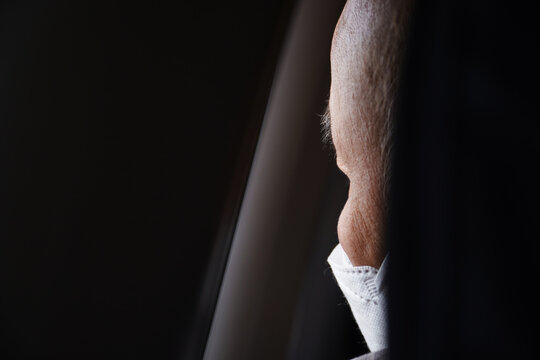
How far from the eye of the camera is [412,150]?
19 centimetres

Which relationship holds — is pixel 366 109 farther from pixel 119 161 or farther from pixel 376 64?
pixel 119 161

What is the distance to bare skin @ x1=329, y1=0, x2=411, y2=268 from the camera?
9.0 inches

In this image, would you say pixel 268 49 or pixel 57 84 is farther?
pixel 268 49

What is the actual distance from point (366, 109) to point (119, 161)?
526 mm

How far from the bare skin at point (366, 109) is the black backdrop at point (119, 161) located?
46cm

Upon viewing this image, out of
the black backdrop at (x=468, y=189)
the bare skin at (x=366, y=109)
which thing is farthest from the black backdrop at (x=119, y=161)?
the black backdrop at (x=468, y=189)

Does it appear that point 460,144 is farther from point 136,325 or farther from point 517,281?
point 136,325

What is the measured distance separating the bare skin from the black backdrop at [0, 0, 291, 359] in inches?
18.0

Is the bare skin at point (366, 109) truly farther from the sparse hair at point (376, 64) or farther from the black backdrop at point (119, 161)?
the black backdrop at point (119, 161)

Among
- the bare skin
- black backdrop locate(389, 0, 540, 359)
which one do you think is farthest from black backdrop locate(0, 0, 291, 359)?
black backdrop locate(389, 0, 540, 359)

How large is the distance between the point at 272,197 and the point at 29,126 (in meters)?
0.40

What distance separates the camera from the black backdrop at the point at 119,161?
1.82 feet

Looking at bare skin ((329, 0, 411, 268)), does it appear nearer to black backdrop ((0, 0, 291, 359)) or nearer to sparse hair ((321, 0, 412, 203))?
sparse hair ((321, 0, 412, 203))

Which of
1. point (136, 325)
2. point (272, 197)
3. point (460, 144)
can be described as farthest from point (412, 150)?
point (136, 325)
